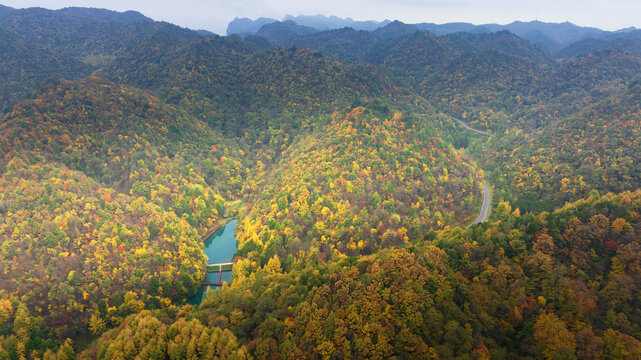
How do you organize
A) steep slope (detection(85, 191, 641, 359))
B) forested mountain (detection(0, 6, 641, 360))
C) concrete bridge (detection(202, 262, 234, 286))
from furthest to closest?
concrete bridge (detection(202, 262, 234, 286)) < forested mountain (detection(0, 6, 641, 360)) < steep slope (detection(85, 191, 641, 359))

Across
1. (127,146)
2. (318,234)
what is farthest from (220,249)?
(127,146)

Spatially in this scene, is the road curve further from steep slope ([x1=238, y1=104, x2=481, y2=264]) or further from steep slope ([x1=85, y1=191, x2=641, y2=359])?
steep slope ([x1=85, y1=191, x2=641, y2=359])

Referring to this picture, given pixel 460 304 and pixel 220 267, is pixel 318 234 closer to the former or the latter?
pixel 220 267

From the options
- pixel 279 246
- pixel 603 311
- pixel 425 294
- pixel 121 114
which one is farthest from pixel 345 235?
pixel 121 114

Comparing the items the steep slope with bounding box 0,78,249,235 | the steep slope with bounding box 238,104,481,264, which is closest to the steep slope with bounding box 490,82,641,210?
the steep slope with bounding box 238,104,481,264

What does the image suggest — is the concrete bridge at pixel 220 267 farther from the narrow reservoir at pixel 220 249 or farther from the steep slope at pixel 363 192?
the steep slope at pixel 363 192

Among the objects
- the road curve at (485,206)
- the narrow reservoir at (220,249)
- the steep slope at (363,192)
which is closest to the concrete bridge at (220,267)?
the narrow reservoir at (220,249)
